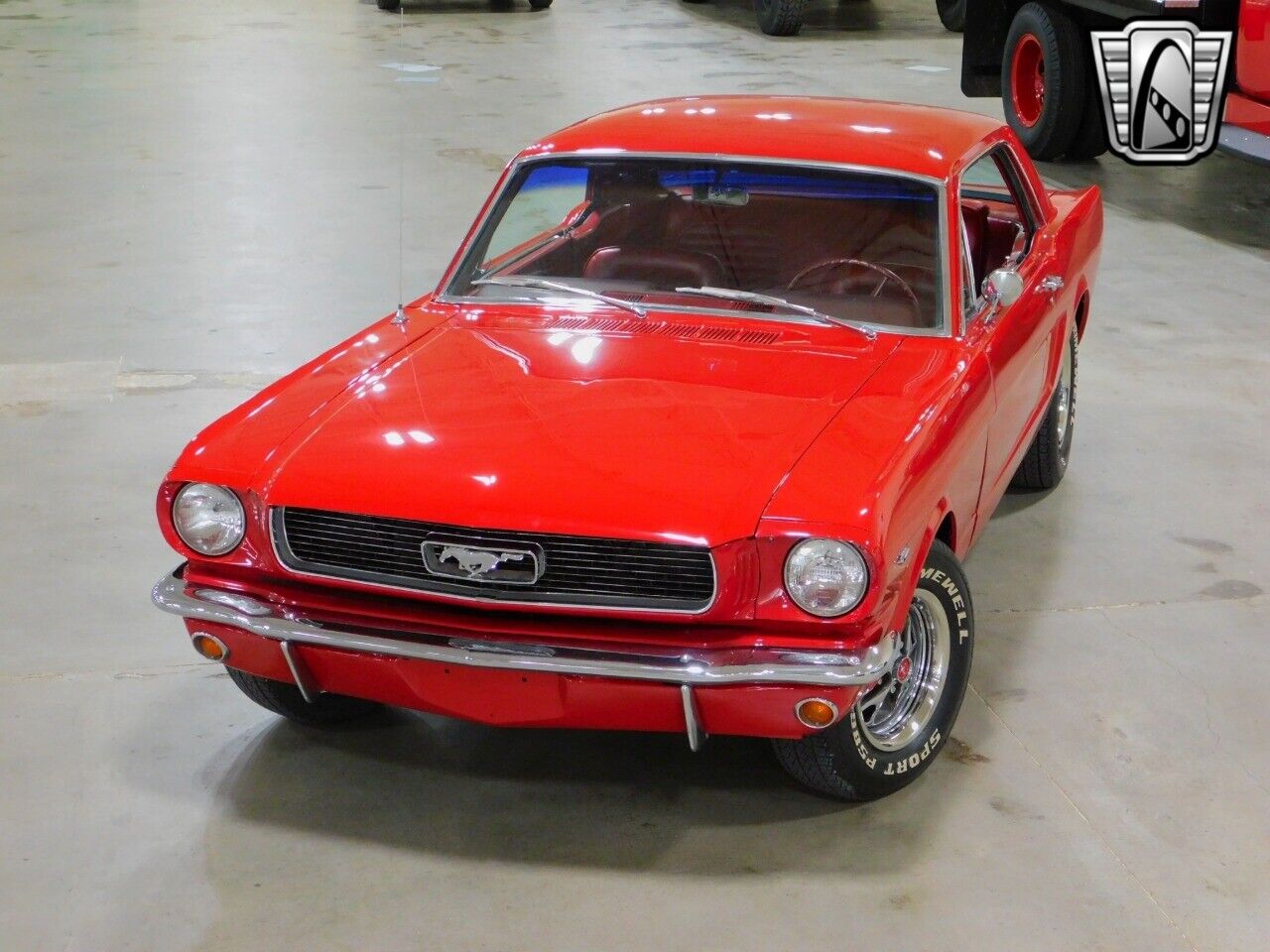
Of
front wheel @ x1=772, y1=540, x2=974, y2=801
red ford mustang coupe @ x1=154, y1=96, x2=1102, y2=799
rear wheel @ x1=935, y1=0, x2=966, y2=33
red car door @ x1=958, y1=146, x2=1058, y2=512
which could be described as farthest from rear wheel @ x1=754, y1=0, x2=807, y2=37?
front wheel @ x1=772, y1=540, x2=974, y2=801

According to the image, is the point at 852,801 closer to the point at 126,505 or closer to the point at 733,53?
the point at 126,505

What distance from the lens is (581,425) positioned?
9.91 feet

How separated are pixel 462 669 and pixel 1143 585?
220 centimetres

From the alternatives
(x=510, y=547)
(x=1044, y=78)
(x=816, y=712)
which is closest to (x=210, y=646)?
(x=510, y=547)

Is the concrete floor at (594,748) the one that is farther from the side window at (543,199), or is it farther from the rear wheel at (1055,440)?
the side window at (543,199)

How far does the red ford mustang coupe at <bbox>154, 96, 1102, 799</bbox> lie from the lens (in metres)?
2.70

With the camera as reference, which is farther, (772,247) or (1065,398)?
(1065,398)

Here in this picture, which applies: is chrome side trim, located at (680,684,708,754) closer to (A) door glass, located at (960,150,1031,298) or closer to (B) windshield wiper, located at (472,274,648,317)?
(B) windshield wiper, located at (472,274,648,317)

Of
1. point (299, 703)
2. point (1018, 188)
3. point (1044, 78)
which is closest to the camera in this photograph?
point (299, 703)

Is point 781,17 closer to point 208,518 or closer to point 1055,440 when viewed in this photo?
point 1055,440

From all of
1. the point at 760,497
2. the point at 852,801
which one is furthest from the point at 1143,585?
the point at 760,497

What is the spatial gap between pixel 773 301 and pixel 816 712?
122 cm

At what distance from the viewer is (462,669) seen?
2775mm

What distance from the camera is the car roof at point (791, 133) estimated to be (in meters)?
3.71
